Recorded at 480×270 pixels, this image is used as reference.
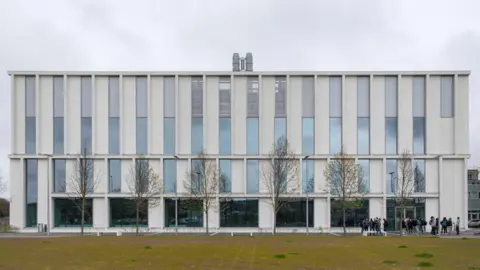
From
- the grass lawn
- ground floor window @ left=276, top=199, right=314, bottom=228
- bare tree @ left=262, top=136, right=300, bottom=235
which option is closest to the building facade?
ground floor window @ left=276, top=199, right=314, bottom=228

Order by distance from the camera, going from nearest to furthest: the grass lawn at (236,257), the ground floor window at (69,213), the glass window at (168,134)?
the grass lawn at (236,257) → the ground floor window at (69,213) → the glass window at (168,134)

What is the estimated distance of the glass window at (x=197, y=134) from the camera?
6064cm

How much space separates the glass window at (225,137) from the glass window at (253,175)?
268 cm

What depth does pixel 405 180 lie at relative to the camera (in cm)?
5788

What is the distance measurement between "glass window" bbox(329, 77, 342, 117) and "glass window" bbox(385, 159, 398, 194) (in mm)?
7456

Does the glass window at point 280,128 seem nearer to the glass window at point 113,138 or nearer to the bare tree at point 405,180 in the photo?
the bare tree at point 405,180

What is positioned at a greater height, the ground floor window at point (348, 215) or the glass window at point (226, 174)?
the glass window at point (226, 174)

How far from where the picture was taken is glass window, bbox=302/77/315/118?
60.8 meters

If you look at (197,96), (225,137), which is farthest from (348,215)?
(197,96)

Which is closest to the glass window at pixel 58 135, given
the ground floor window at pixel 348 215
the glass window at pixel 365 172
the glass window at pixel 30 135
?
the glass window at pixel 30 135

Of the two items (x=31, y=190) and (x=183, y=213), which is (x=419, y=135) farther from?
(x=31, y=190)

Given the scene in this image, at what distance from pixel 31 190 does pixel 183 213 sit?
54.3ft

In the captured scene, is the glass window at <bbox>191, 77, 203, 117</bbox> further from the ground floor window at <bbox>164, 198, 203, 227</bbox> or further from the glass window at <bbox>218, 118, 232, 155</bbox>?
the ground floor window at <bbox>164, 198, 203, 227</bbox>

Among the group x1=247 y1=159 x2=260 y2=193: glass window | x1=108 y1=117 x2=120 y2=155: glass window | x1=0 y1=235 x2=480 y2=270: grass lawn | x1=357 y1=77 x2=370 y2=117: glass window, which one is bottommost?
x1=0 y1=235 x2=480 y2=270: grass lawn
